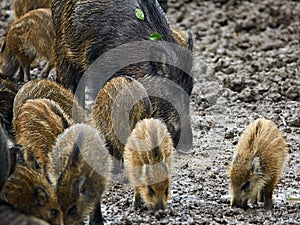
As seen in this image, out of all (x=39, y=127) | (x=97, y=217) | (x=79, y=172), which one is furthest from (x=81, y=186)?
(x=39, y=127)

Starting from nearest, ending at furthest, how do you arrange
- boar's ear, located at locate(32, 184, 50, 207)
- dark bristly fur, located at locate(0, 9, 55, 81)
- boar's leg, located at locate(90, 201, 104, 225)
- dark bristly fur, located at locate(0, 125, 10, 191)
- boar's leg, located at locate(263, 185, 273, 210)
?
dark bristly fur, located at locate(0, 125, 10, 191)
boar's ear, located at locate(32, 184, 50, 207)
boar's leg, located at locate(90, 201, 104, 225)
boar's leg, located at locate(263, 185, 273, 210)
dark bristly fur, located at locate(0, 9, 55, 81)

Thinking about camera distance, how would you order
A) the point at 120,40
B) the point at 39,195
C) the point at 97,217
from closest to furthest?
the point at 39,195
the point at 97,217
the point at 120,40

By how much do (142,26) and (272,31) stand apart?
3647mm

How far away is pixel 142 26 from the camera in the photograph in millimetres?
7527

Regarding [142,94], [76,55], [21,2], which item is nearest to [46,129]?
[142,94]

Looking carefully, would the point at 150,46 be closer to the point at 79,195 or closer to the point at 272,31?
the point at 79,195

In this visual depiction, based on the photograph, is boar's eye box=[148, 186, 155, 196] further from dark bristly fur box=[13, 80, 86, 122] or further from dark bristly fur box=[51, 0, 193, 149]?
dark bristly fur box=[13, 80, 86, 122]

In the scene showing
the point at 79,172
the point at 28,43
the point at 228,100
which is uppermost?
the point at 79,172

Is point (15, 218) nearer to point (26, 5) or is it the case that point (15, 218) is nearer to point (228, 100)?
point (228, 100)

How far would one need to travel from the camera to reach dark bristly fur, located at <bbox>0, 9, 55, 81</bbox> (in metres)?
9.29

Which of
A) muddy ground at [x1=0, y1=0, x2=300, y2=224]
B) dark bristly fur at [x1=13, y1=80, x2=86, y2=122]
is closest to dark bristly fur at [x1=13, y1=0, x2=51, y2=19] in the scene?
muddy ground at [x1=0, y1=0, x2=300, y2=224]

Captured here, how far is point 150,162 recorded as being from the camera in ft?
20.7

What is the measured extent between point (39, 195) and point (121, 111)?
4.52ft

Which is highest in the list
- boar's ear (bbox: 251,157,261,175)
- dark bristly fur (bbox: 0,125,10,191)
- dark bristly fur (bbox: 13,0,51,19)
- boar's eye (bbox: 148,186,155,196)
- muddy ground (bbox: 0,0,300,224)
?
dark bristly fur (bbox: 0,125,10,191)
